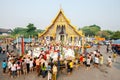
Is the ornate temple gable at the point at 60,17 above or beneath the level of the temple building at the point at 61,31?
above

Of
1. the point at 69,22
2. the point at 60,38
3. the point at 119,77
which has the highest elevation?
the point at 69,22

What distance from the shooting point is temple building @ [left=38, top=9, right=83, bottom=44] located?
2734cm

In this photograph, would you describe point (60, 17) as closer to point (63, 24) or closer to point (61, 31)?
point (63, 24)

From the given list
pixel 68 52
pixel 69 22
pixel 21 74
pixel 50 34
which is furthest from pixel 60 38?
pixel 21 74

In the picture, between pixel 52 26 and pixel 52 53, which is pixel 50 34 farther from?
pixel 52 53

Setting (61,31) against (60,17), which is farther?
(61,31)

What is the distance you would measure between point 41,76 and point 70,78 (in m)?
2.54

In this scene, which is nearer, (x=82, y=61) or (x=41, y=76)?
(x=41, y=76)

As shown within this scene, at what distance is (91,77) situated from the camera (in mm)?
15695

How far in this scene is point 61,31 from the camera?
29938mm

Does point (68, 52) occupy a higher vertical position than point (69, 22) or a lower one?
lower

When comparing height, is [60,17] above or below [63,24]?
above

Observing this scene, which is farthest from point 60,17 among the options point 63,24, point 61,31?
point 61,31

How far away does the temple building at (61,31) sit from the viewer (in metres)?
27.3
